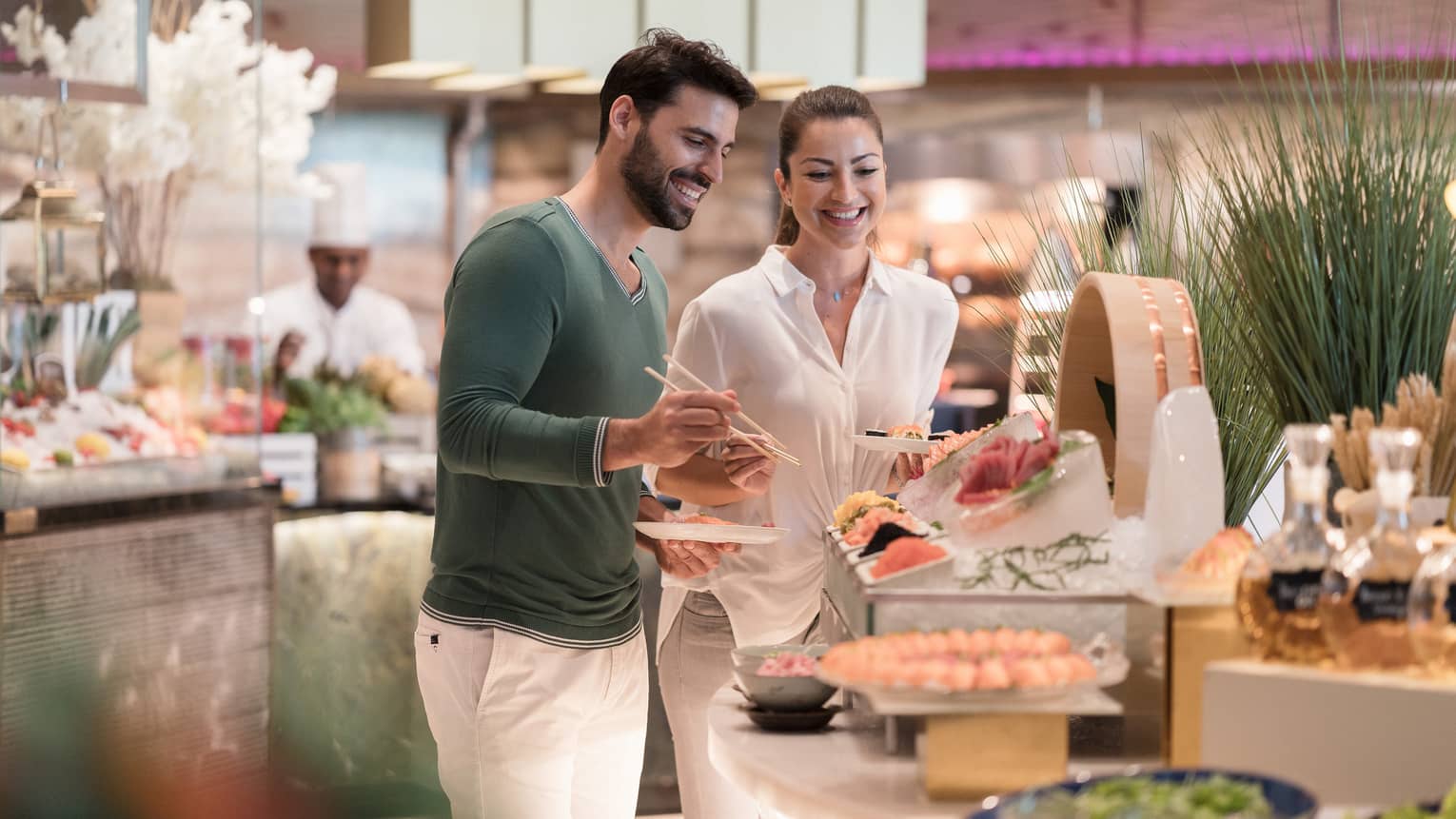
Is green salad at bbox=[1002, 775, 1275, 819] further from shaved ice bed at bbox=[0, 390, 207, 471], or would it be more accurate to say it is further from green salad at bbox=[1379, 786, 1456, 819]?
shaved ice bed at bbox=[0, 390, 207, 471]

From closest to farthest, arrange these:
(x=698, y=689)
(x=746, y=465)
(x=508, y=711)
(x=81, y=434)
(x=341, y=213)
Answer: (x=508, y=711) → (x=746, y=465) → (x=698, y=689) → (x=81, y=434) → (x=341, y=213)

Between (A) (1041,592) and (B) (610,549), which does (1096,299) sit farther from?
(B) (610,549)

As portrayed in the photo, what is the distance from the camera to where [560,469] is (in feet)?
6.54

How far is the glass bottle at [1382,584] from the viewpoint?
1.40 m

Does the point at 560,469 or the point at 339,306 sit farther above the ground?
the point at 339,306

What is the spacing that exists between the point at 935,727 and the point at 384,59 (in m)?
2.96

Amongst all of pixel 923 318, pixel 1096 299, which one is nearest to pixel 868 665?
pixel 1096 299

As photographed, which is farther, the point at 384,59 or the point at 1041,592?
the point at 384,59

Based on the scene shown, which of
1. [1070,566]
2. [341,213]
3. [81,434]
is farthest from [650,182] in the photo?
[341,213]

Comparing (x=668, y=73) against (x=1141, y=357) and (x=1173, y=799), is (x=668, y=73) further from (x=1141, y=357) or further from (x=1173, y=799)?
(x=1173, y=799)

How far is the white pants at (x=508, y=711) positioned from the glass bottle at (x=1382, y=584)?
1.12 metres

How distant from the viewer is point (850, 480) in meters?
2.59

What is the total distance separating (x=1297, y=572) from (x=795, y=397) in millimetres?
1212

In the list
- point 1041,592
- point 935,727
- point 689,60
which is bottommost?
point 935,727
